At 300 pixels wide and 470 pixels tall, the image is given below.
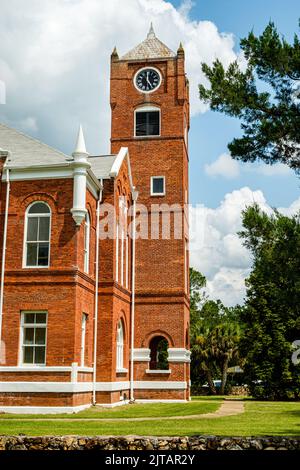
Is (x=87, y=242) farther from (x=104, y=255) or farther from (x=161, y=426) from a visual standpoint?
(x=161, y=426)

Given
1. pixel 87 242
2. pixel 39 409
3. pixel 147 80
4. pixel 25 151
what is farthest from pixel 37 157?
pixel 147 80

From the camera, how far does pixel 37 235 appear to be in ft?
78.9

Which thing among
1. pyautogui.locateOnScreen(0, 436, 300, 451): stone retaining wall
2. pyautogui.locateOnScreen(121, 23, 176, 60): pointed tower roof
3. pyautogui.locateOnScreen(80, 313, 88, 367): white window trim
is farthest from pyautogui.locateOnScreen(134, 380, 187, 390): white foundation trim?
pyautogui.locateOnScreen(121, 23, 176, 60): pointed tower roof

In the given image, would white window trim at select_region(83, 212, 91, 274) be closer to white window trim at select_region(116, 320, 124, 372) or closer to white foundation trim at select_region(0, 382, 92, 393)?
white window trim at select_region(116, 320, 124, 372)

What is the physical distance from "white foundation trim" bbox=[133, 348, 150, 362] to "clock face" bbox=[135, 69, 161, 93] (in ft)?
49.1

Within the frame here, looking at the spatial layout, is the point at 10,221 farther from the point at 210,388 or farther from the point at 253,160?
the point at 210,388

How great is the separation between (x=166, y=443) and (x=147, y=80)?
87.2 ft

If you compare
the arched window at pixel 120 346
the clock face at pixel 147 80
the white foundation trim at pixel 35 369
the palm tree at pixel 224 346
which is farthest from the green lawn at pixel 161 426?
the palm tree at pixel 224 346

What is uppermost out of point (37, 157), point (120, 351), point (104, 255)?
point (37, 157)

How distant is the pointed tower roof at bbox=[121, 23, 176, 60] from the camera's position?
3559cm

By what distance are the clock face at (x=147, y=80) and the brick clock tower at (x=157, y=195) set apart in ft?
0.19

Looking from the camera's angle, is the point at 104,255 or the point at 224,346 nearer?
the point at 104,255

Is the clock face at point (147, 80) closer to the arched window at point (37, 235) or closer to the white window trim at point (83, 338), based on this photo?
the arched window at point (37, 235)

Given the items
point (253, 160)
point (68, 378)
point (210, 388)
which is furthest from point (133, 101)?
point (210, 388)
